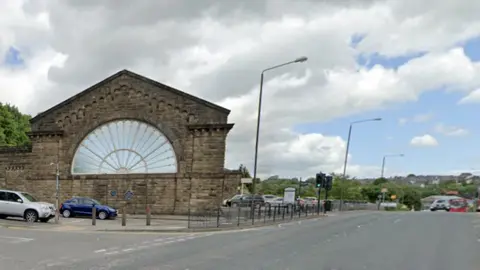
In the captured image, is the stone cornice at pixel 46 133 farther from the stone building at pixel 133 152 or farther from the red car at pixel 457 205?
the red car at pixel 457 205

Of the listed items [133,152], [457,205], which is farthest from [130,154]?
[457,205]

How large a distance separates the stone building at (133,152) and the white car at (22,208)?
1144 centimetres

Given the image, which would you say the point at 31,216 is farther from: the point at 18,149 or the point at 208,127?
the point at 18,149

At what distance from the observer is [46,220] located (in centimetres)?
2673

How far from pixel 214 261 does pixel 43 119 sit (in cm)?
3272

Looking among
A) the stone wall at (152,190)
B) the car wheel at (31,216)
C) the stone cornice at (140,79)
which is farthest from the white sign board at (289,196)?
the car wheel at (31,216)

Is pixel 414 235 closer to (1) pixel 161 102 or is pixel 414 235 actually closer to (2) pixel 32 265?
(2) pixel 32 265

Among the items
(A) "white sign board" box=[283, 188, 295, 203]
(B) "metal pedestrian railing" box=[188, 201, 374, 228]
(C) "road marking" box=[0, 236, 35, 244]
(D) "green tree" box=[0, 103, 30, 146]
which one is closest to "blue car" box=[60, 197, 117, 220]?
(B) "metal pedestrian railing" box=[188, 201, 374, 228]

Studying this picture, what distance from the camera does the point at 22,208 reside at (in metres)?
25.9

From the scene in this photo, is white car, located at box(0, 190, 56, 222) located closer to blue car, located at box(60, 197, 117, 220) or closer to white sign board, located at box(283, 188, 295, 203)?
blue car, located at box(60, 197, 117, 220)

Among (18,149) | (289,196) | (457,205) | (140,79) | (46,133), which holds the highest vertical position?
(140,79)

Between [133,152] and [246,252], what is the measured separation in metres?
26.0

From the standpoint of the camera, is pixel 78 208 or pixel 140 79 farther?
pixel 140 79

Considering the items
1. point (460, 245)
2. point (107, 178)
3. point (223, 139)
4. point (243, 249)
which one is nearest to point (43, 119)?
point (107, 178)
